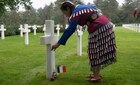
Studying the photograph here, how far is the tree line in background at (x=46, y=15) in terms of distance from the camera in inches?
1037

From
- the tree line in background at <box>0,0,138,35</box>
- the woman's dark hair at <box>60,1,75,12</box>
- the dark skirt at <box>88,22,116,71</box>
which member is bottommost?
the dark skirt at <box>88,22,116,71</box>

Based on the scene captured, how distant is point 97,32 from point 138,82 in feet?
3.68

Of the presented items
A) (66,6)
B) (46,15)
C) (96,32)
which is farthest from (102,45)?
(46,15)

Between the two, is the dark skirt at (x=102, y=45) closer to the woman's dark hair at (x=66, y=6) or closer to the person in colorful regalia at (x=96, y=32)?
the person in colorful regalia at (x=96, y=32)

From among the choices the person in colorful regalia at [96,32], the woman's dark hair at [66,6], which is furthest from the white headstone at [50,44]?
the woman's dark hair at [66,6]

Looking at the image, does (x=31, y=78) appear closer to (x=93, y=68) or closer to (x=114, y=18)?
(x=93, y=68)

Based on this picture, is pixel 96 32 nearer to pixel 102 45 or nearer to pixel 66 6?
pixel 102 45

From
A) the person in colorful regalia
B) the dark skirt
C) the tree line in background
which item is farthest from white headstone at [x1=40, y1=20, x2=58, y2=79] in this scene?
the tree line in background

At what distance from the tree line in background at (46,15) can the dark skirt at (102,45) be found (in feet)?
9.31

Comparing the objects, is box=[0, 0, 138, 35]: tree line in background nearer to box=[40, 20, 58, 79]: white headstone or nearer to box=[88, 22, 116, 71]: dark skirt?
box=[40, 20, 58, 79]: white headstone

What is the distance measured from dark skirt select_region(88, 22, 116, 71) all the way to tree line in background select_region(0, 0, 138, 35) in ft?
9.31

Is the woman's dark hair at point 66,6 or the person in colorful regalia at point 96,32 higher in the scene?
the woman's dark hair at point 66,6

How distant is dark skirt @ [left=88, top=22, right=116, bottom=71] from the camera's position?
202 inches

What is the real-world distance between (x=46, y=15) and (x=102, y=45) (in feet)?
148
